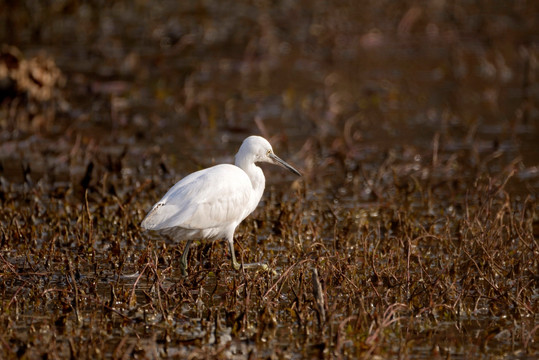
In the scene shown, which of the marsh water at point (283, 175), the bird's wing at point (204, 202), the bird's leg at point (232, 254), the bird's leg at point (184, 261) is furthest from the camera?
the bird's leg at point (232, 254)

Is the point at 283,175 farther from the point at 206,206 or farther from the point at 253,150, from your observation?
the point at 206,206

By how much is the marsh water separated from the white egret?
0.29 meters

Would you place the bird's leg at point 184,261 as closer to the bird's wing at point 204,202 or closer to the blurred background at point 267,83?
the bird's wing at point 204,202

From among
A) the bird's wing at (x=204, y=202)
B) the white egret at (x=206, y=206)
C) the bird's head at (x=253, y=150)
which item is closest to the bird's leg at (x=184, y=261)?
the white egret at (x=206, y=206)

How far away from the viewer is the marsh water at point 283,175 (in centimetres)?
593

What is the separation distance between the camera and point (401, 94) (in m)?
14.3

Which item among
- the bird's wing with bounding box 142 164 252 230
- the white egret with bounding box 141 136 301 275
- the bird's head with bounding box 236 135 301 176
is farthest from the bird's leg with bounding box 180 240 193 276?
the bird's head with bounding box 236 135 301 176

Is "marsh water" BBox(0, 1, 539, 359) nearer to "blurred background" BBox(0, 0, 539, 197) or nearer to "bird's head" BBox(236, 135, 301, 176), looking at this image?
"blurred background" BBox(0, 0, 539, 197)

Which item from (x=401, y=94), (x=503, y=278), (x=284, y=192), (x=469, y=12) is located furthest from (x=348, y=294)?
(x=469, y=12)

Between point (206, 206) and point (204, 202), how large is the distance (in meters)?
0.03

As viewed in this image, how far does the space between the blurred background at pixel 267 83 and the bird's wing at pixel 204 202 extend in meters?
2.72

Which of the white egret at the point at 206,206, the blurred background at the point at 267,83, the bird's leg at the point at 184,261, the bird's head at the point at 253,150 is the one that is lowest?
the blurred background at the point at 267,83

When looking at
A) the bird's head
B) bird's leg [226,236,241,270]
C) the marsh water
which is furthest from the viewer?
the bird's head

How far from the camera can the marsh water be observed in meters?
5.93
